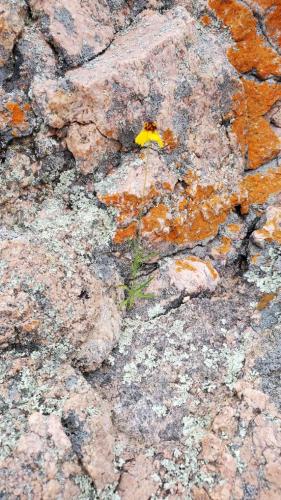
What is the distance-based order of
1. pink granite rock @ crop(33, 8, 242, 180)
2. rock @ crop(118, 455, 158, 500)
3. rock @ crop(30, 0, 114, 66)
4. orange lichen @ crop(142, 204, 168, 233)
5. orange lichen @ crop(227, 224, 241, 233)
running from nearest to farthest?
rock @ crop(118, 455, 158, 500), pink granite rock @ crop(33, 8, 242, 180), rock @ crop(30, 0, 114, 66), orange lichen @ crop(142, 204, 168, 233), orange lichen @ crop(227, 224, 241, 233)

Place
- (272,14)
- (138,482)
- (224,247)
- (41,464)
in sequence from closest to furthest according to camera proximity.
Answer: (41,464), (138,482), (224,247), (272,14)

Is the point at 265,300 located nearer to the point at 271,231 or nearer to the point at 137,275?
the point at 271,231

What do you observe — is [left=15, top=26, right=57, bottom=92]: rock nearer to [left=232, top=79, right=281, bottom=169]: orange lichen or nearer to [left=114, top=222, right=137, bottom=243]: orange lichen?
[left=114, top=222, right=137, bottom=243]: orange lichen

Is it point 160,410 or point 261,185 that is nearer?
point 160,410

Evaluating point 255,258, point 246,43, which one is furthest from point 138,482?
point 246,43

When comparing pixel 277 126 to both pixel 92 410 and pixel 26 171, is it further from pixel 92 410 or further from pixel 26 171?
pixel 92 410

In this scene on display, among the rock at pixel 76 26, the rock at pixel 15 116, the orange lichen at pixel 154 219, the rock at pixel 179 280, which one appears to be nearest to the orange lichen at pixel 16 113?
the rock at pixel 15 116

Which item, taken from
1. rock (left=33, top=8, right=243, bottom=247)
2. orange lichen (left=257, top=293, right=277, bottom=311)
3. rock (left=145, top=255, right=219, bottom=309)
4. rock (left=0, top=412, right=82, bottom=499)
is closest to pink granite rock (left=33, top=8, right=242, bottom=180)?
rock (left=33, top=8, right=243, bottom=247)
